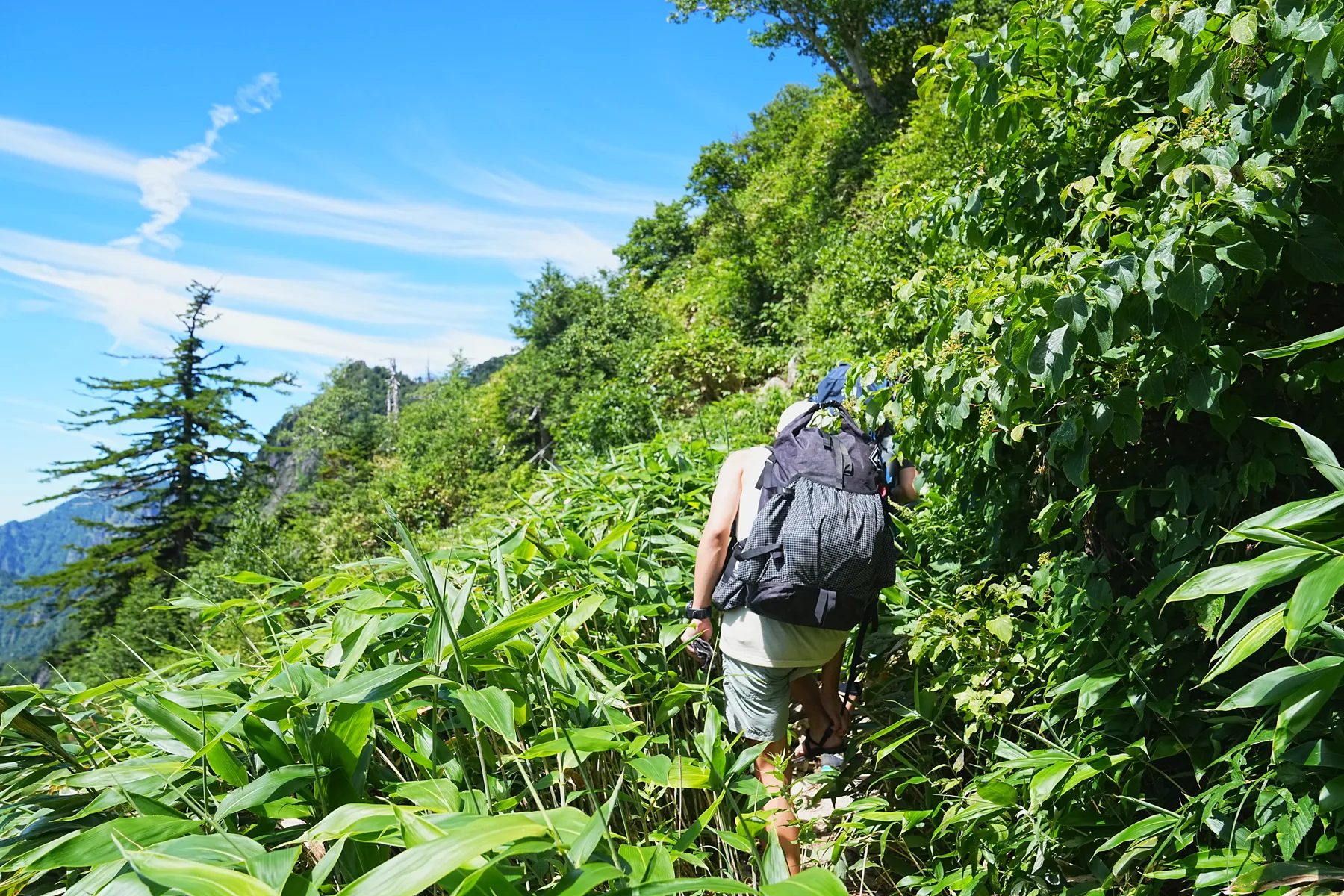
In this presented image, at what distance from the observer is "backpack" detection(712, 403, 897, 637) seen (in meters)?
2.10

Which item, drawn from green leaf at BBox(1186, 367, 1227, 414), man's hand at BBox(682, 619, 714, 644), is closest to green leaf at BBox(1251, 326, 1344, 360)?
green leaf at BBox(1186, 367, 1227, 414)

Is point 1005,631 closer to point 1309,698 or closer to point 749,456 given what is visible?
point 749,456

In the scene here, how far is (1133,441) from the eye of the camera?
1.59 m

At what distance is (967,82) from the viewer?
199 cm

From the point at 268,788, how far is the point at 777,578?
1.32m

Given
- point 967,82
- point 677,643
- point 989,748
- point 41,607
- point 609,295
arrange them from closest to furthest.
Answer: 1. point 967,82
2. point 989,748
3. point 677,643
4. point 609,295
5. point 41,607

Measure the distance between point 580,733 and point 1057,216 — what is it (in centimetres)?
184

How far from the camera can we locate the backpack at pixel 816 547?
210 cm

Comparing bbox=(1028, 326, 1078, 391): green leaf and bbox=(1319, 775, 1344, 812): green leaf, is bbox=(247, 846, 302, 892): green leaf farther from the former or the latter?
bbox=(1319, 775, 1344, 812): green leaf

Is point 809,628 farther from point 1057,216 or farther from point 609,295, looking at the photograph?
point 609,295

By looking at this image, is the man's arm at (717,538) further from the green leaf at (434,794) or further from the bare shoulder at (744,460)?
the green leaf at (434,794)

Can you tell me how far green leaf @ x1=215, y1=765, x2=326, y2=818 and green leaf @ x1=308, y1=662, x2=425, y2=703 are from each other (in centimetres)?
14

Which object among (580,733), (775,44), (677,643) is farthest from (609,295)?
(580,733)

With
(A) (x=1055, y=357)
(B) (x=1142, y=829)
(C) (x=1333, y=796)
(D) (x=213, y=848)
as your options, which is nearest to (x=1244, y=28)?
(A) (x=1055, y=357)
